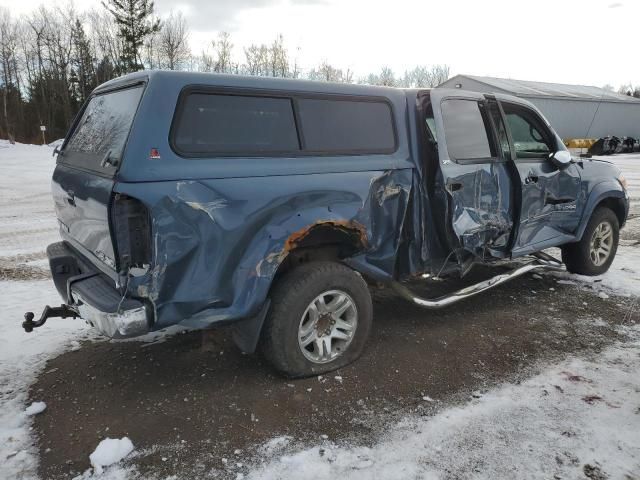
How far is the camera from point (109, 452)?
2.67 meters

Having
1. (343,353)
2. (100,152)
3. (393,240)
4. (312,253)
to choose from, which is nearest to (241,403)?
(343,353)

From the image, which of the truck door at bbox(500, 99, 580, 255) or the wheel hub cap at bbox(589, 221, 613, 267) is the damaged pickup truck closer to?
the truck door at bbox(500, 99, 580, 255)

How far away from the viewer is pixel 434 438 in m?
2.80

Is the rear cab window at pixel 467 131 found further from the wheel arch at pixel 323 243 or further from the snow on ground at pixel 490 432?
the snow on ground at pixel 490 432

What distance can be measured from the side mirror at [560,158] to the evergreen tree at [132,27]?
1685 inches

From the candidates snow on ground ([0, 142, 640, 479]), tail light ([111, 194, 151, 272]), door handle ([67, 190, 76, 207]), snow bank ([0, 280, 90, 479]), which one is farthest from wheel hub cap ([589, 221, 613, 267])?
snow bank ([0, 280, 90, 479])

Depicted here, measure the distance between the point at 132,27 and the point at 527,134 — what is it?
147 ft

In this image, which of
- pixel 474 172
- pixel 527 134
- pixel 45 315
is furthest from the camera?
pixel 527 134

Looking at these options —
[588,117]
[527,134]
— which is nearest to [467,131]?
[527,134]

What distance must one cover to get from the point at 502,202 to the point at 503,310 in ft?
3.68

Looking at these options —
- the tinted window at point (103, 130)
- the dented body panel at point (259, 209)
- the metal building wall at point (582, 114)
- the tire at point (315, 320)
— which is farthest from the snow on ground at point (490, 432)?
the metal building wall at point (582, 114)

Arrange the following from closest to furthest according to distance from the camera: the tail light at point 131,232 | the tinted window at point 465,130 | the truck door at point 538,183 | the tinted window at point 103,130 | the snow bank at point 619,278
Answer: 1. the tail light at point 131,232
2. the tinted window at point 103,130
3. the tinted window at point 465,130
4. the truck door at point 538,183
5. the snow bank at point 619,278

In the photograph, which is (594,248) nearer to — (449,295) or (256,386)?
(449,295)

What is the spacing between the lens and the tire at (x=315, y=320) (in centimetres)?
317
